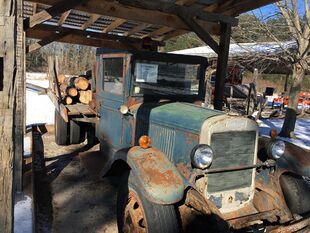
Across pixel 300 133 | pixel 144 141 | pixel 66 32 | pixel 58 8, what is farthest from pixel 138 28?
pixel 300 133

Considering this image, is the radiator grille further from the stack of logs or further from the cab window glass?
the stack of logs

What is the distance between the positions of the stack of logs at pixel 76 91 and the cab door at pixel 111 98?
5.38ft

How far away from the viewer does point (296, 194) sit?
373 centimetres

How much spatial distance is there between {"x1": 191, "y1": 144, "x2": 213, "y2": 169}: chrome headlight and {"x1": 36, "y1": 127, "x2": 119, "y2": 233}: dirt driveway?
4.52ft

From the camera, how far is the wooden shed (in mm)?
1991

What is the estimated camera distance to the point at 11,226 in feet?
6.92

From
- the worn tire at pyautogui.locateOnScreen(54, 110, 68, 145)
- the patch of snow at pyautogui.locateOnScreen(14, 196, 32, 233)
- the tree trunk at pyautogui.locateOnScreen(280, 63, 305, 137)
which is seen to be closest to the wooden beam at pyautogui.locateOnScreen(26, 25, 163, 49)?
the worn tire at pyautogui.locateOnScreen(54, 110, 68, 145)

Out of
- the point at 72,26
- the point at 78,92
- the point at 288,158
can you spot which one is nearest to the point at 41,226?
the point at 288,158

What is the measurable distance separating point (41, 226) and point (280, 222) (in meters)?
2.53

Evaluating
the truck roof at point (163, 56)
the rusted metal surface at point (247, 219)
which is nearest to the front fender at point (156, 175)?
the rusted metal surface at point (247, 219)

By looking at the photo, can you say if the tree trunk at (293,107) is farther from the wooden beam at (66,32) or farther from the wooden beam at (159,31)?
the wooden beam at (66,32)

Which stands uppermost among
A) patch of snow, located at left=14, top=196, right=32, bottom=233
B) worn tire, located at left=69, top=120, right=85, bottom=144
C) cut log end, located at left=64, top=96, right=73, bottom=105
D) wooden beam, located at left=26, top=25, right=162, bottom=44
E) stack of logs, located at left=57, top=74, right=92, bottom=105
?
wooden beam, located at left=26, top=25, right=162, bottom=44

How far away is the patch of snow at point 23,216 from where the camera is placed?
10.5 feet

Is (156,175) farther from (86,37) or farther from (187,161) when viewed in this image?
(86,37)
